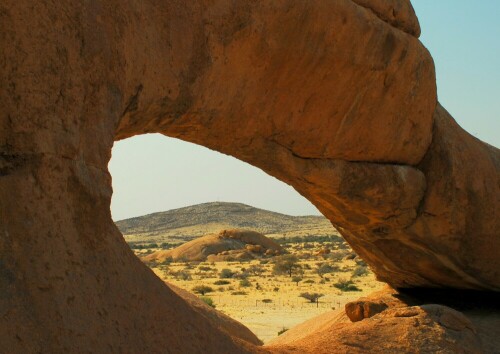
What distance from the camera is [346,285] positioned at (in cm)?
1998

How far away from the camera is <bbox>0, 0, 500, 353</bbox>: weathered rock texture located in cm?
309

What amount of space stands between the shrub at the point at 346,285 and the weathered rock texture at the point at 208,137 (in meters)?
10.4

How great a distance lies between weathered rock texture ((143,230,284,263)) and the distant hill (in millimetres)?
41871

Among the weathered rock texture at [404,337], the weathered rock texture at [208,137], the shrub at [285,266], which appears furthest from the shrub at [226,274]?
the weathered rock texture at [404,337]

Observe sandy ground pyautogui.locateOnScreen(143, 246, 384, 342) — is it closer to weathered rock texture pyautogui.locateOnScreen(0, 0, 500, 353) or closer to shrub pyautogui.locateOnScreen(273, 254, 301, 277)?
shrub pyautogui.locateOnScreen(273, 254, 301, 277)

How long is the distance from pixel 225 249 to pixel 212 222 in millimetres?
51015

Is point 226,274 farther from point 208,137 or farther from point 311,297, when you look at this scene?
point 208,137

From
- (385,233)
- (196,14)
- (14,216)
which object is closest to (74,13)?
(14,216)

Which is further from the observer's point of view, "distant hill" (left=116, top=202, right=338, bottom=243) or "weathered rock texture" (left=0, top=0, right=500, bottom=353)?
"distant hill" (left=116, top=202, right=338, bottom=243)

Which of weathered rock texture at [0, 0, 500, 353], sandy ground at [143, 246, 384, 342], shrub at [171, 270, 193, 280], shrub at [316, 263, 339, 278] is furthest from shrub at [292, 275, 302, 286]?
weathered rock texture at [0, 0, 500, 353]

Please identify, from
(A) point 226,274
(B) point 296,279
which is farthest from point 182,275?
(B) point 296,279

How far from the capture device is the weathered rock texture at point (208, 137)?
121 inches

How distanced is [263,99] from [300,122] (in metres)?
0.65

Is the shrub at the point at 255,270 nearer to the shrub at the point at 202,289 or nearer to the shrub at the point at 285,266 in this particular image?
the shrub at the point at 285,266
